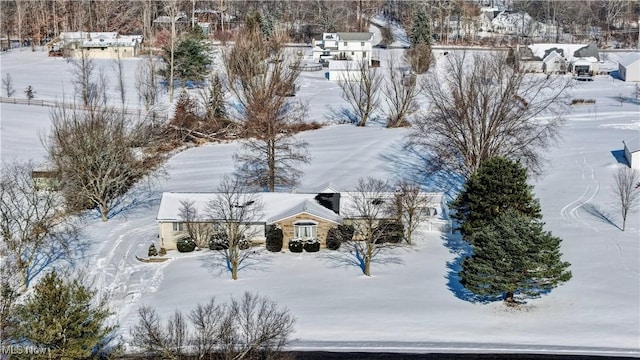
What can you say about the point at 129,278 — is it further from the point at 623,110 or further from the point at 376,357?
the point at 623,110

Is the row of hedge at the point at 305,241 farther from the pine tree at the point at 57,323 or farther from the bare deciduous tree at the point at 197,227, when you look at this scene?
the pine tree at the point at 57,323

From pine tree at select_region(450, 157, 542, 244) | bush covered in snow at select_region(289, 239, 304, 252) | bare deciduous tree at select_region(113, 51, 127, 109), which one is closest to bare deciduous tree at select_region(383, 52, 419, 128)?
bare deciduous tree at select_region(113, 51, 127, 109)

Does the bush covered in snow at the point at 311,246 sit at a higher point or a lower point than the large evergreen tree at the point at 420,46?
lower

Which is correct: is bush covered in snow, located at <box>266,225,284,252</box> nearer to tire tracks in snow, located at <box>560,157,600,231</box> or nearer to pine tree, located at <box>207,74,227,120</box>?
tire tracks in snow, located at <box>560,157,600,231</box>

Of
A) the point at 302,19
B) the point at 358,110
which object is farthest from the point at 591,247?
the point at 302,19

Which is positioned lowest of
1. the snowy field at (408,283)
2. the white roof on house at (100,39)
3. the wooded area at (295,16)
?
the snowy field at (408,283)

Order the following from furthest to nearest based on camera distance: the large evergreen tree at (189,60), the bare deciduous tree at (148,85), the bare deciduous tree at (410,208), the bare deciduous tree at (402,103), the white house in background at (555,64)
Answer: the white house in background at (555,64) < the large evergreen tree at (189,60) < the bare deciduous tree at (148,85) < the bare deciduous tree at (402,103) < the bare deciduous tree at (410,208)

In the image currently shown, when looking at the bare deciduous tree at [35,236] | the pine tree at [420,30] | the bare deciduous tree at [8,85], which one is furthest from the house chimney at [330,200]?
the pine tree at [420,30]
